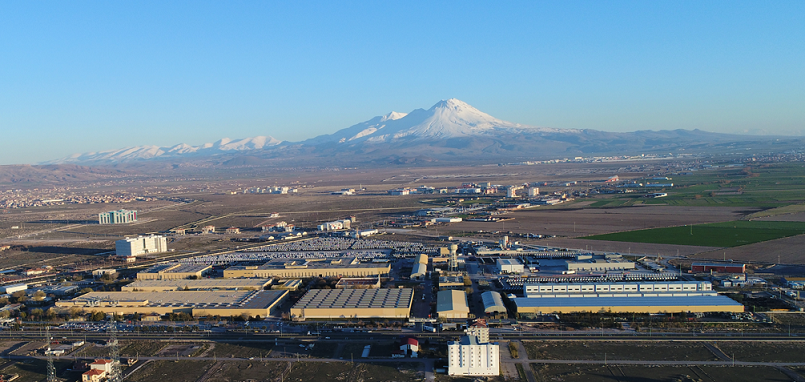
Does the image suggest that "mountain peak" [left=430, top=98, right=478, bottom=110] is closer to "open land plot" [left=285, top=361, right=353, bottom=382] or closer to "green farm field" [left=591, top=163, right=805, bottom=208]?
"green farm field" [left=591, top=163, right=805, bottom=208]

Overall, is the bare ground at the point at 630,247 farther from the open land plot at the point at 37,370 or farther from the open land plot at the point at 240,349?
the open land plot at the point at 37,370

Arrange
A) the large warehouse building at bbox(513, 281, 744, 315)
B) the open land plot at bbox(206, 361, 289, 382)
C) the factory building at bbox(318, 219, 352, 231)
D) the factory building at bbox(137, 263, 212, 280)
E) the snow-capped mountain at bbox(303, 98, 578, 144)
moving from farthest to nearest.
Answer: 1. the snow-capped mountain at bbox(303, 98, 578, 144)
2. the factory building at bbox(318, 219, 352, 231)
3. the factory building at bbox(137, 263, 212, 280)
4. the large warehouse building at bbox(513, 281, 744, 315)
5. the open land plot at bbox(206, 361, 289, 382)

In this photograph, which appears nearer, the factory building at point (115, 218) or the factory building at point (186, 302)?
the factory building at point (186, 302)

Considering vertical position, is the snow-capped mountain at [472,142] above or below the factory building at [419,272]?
above

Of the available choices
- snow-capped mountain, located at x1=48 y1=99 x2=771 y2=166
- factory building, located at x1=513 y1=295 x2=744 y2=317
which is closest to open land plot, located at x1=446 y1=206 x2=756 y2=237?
factory building, located at x1=513 y1=295 x2=744 y2=317

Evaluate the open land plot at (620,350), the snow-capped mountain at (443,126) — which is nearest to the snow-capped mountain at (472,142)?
the snow-capped mountain at (443,126)

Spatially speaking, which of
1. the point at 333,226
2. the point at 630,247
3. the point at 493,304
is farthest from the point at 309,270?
the point at 630,247
